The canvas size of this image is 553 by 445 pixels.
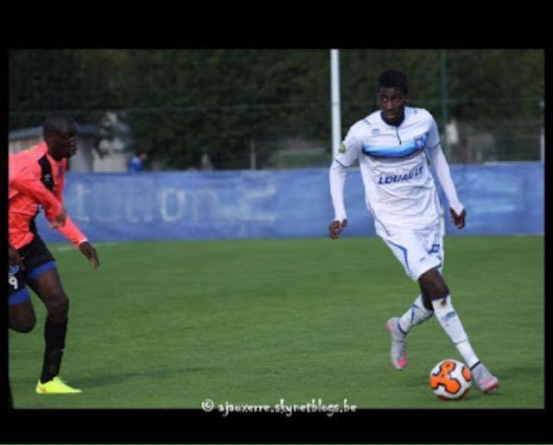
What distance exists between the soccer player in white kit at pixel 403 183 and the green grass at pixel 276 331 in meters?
0.94

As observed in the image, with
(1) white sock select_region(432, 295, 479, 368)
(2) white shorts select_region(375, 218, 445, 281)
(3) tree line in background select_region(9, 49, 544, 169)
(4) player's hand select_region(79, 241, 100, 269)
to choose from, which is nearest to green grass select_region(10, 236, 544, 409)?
(1) white sock select_region(432, 295, 479, 368)

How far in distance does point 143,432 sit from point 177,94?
34412mm

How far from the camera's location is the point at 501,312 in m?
15.5

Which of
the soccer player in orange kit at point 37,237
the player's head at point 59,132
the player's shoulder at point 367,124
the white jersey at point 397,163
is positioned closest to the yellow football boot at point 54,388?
the soccer player in orange kit at point 37,237

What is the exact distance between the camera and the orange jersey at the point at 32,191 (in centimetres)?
1002

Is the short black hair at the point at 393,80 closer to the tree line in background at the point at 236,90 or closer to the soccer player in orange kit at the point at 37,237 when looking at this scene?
the soccer player in orange kit at the point at 37,237

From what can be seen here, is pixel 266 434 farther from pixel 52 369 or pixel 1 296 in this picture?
pixel 52 369

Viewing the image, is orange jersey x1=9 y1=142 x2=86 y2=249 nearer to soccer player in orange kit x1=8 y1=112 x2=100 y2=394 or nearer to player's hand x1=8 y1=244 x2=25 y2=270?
soccer player in orange kit x1=8 y1=112 x2=100 y2=394

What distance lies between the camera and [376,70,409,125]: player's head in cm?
1041

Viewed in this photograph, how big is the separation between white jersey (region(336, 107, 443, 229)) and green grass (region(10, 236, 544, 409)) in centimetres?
126

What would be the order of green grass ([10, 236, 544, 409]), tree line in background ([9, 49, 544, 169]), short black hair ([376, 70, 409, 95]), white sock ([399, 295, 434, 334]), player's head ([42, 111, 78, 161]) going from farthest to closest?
1. tree line in background ([9, 49, 544, 169])
2. white sock ([399, 295, 434, 334])
3. green grass ([10, 236, 544, 409])
4. short black hair ([376, 70, 409, 95])
5. player's head ([42, 111, 78, 161])

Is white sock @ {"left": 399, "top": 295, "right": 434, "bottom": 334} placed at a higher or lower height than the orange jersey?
lower

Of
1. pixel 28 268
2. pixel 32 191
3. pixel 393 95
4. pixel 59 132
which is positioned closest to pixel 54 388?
pixel 28 268
